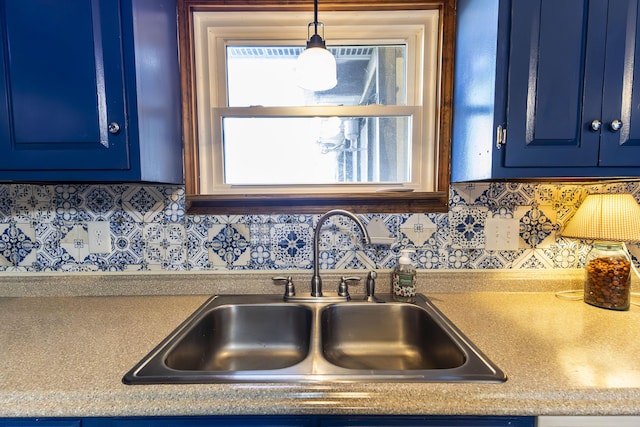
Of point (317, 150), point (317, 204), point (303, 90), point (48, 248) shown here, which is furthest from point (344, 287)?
point (48, 248)

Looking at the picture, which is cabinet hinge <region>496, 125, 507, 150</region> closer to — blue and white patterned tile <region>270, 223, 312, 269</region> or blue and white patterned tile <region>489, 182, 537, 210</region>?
blue and white patterned tile <region>489, 182, 537, 210</region>

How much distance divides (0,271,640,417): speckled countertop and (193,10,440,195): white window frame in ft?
1.77

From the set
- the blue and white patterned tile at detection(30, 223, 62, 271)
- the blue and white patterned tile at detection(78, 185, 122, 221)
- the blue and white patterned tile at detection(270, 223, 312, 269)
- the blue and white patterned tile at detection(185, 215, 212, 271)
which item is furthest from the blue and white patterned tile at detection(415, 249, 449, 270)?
the blue and white patterned tile at detection(30, 223, 62, 271)

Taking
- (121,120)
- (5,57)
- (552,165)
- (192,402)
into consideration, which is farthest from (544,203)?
(5,57)

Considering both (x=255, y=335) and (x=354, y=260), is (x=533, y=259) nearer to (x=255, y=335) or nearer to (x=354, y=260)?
(x=354, y=260)

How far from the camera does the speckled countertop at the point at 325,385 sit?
62cm

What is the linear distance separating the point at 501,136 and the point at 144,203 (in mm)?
1274

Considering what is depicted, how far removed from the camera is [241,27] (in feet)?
4.09

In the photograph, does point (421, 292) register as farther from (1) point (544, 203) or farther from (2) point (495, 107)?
(2) point (495, 107)

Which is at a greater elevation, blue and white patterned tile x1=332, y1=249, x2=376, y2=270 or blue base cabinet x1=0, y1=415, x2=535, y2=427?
blue and white patterned tile x1=332, y1=249, x2=376, y2=270

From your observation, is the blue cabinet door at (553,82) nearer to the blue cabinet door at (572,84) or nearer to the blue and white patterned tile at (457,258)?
the blue cabinet door at (572,84)

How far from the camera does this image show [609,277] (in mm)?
1039

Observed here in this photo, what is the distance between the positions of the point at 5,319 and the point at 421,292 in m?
1.42

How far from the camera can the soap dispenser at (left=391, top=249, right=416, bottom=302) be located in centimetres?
113
